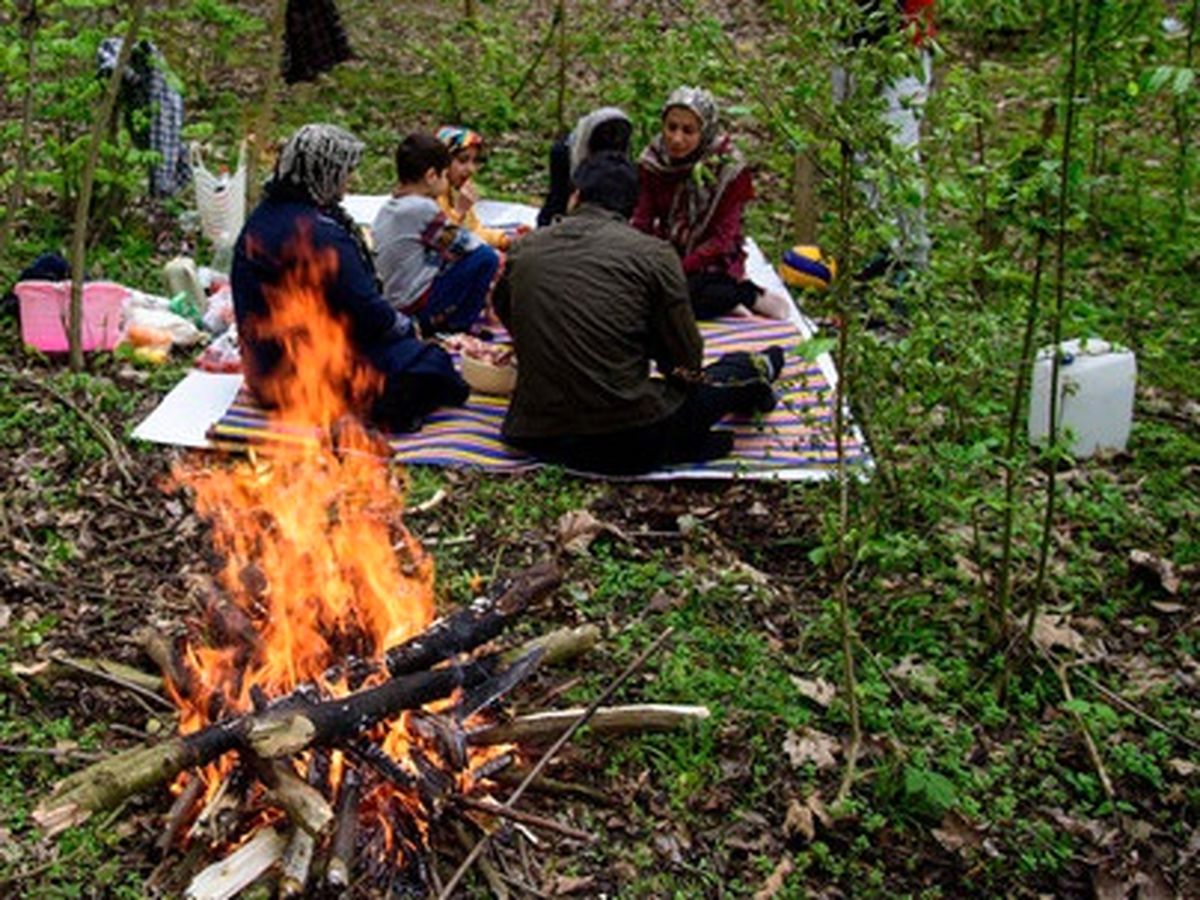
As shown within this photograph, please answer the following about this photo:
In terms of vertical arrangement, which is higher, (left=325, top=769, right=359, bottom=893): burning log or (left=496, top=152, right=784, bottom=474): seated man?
(left=496, top=152, right=784, bottom=474): seated man

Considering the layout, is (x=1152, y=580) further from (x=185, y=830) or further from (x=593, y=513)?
(x=185, y=830)

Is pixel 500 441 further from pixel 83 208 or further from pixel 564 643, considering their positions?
pixel 83 208

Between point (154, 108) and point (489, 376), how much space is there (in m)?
3.33

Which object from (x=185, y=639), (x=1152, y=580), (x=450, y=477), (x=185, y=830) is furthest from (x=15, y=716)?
(x=1152, y=580)

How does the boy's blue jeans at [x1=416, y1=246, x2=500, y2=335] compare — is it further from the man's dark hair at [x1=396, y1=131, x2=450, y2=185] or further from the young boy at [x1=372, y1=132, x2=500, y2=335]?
the man's dark hair at [x1=396, y1=131, x2=450, y2=185]

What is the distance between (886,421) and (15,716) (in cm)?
316

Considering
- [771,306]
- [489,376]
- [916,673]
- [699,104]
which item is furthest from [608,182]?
[916,673]

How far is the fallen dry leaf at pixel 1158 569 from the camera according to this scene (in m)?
5.76

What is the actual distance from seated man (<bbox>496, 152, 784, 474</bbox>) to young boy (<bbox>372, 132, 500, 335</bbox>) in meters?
1.30

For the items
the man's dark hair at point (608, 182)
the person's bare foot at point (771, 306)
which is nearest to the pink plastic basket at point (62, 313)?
the man's dark hair at point (608, 182)

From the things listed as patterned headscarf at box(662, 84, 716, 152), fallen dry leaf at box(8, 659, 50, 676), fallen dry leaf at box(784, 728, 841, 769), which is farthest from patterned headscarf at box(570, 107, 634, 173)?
fallen dry leaf at box(8, 659, 50, 676)

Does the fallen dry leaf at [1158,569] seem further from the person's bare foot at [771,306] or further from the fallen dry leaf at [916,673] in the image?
the person's bare foot at [771,306]

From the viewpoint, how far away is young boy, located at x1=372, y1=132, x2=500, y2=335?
25.7 ft

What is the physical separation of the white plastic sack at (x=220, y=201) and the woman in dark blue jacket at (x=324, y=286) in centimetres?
185
